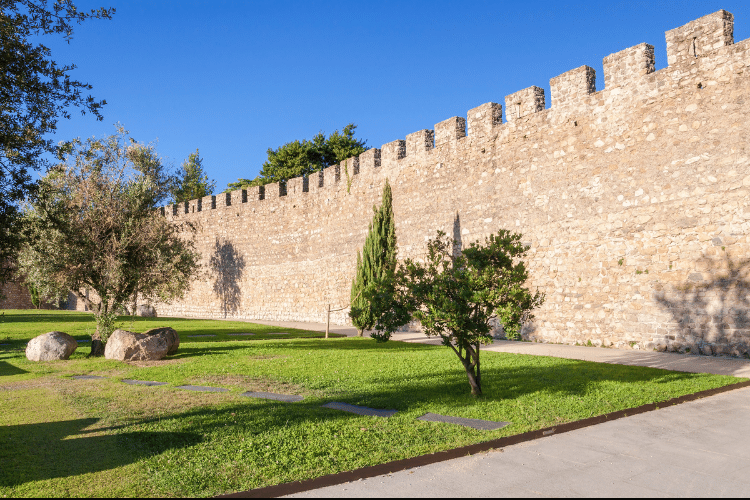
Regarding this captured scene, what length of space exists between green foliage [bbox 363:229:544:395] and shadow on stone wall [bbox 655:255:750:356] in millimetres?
5392

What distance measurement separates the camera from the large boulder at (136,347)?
10211 millimetres

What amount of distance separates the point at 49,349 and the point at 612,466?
1061cm

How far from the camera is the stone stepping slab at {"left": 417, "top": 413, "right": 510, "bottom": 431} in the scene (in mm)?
4883

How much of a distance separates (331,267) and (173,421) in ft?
50.7

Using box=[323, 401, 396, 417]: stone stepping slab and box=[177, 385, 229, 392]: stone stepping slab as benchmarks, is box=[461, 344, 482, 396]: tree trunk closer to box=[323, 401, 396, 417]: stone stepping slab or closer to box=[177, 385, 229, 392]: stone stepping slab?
box=[323, 401, 396, 417]: stone stepping slab

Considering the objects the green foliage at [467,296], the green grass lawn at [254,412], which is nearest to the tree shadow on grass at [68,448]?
the green grass lawn at [254,412]

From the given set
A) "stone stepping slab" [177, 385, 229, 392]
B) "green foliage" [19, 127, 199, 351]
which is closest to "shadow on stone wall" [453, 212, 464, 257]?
"green foliage" [19, 127, 199, 351]

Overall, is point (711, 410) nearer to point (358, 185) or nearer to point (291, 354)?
point (291, 354)

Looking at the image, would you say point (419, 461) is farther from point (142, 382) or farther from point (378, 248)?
point (378, 248)

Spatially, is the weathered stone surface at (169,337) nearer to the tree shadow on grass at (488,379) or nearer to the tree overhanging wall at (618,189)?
the tree shadow on grass at (488,379)

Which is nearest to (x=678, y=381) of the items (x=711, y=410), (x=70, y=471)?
(x=711, y=410)

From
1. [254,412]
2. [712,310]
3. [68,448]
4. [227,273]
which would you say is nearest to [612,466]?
[254,412]

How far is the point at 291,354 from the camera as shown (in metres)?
10.8

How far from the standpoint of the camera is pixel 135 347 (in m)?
10.2
